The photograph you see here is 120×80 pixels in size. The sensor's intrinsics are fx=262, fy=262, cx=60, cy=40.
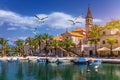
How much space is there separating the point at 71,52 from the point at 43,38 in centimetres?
2035

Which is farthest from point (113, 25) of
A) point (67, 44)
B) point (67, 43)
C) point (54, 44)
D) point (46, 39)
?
point (46, 39)

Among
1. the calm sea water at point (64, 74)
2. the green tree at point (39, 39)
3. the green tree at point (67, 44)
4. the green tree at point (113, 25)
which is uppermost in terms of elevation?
the green tree at point (113, 25)

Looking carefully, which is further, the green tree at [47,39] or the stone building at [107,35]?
the green tree at [47,39]

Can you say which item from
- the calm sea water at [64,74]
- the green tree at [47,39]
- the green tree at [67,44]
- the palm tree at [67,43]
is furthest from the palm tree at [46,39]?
the calm sea water at [64,74]

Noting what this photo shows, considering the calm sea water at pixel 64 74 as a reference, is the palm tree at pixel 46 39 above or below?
above

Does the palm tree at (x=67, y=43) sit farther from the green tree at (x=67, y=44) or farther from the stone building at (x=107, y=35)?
the stone building at (x=107, y=35)

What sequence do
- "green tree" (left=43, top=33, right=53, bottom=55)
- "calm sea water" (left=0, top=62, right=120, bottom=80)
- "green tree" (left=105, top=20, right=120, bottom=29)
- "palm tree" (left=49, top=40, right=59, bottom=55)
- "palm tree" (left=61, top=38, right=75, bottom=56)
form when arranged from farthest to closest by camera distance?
"green tree" (left=43, top=33, right=53, bottom=55) → "palm tree" (left=49, top=40, right=59, bottom=55) → "palm tree" (left=61, top=38, right=75, bottom=56) → "green tree" (left=105, top=20, right=120, bottom=29) → "calm sea water" (left=0, top=62, right=120, bottom=80)

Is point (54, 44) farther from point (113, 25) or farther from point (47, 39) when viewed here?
point (113, 25)

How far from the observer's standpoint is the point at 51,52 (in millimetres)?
112562

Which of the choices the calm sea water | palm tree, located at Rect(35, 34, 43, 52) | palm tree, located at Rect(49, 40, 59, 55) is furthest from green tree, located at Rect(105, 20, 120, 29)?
the calm sea water

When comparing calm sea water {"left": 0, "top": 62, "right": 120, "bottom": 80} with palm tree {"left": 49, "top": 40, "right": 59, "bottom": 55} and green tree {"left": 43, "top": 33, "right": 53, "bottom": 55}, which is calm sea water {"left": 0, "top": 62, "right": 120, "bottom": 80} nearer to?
palm tree {"left": 49, "top": 40, "right": 59, "bottom": 55}

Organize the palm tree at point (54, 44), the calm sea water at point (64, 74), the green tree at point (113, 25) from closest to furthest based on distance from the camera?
1. the calm sea water at point (64, 74)
2. the green tree at point (113, 25)
3. the palm tree at point (54, 44)

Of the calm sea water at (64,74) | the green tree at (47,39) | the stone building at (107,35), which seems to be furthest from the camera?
the green tree at (47,39)

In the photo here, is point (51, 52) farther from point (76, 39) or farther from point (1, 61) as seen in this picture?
point (1, 61)
